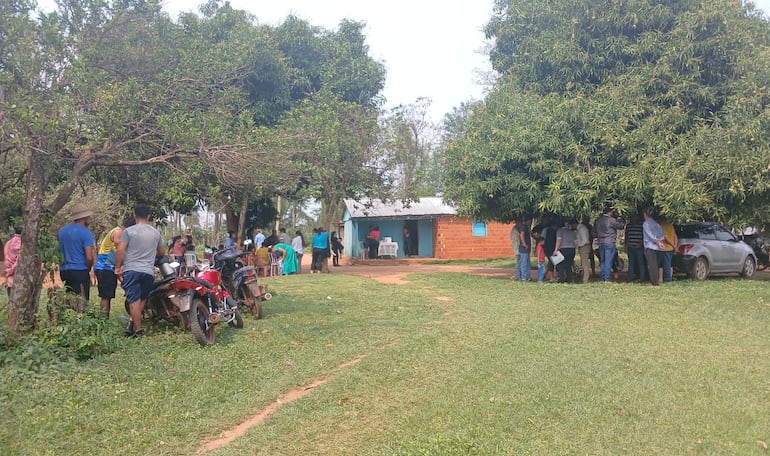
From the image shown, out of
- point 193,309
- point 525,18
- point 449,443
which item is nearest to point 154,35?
point 193,309

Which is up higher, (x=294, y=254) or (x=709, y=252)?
(x=294, y=254)

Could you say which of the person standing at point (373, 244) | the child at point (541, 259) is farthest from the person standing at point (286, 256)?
the person standing at point (373, 244)

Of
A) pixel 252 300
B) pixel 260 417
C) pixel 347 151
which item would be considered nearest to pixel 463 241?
pixel 347 151

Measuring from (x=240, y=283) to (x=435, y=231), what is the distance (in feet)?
63.2

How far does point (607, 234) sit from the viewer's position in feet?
43.6

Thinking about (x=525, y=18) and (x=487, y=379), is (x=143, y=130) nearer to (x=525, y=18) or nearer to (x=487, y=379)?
(x=487, y=379)

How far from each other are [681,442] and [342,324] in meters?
5.17

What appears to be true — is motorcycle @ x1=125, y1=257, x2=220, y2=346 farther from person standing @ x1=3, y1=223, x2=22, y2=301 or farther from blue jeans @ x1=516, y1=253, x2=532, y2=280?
blue jeans @ x1=516, y1=253, x2=532, y2=280

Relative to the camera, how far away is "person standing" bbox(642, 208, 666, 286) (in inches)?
492

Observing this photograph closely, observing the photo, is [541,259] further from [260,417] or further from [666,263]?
[260,417]

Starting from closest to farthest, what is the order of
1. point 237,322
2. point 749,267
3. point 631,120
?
point 237,322
point 631,120
point 749,267

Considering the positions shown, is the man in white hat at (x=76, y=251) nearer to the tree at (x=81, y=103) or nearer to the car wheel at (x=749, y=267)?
the tree at (x=81, y=103)

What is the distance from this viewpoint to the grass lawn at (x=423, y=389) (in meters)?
4.18

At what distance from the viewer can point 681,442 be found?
4.07 m
